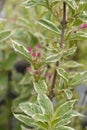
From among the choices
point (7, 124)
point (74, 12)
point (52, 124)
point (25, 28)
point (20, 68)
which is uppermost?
point (74, 12)

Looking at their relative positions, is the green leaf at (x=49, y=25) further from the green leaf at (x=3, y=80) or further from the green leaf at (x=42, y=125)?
the green leaf at (x=3, y=80)

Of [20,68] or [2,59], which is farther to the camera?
[20,68]

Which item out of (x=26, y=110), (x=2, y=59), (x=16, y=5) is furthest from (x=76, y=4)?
(x=16, y=5)

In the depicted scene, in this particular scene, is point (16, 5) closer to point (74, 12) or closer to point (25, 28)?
point (25, 28)

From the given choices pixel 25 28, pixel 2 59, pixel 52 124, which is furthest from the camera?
pixel 2 59

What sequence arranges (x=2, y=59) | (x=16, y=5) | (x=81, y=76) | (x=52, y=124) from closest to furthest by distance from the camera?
(x=52, y=124) < (x=81, y=76) < (x=2, y=59) < (x=16, y=5)

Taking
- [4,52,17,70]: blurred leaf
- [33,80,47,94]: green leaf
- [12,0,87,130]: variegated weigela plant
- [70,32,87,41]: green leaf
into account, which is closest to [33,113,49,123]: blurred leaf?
[12,0,87,130]: variegated weigela plant

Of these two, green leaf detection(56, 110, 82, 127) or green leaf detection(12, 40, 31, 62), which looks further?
green leaf detection(12, 40, 31, 62)

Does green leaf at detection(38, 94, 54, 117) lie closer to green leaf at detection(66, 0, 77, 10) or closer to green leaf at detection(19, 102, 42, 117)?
green leaf at detection(19, 102, 42, 117)
